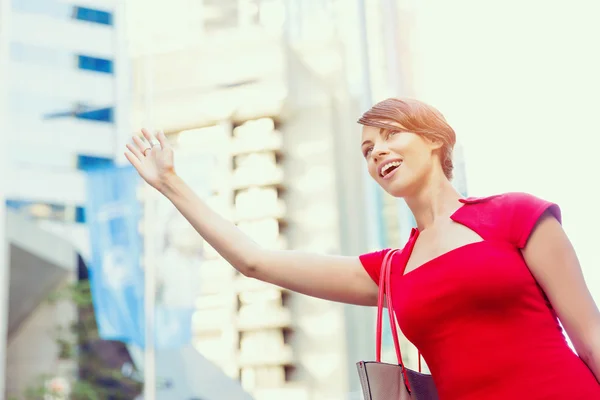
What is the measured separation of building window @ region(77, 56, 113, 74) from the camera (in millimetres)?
11938

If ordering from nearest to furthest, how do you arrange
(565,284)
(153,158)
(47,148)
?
(565,284), (153,158), (47,148)

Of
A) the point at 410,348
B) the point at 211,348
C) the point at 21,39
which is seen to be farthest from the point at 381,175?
the point at 21,39

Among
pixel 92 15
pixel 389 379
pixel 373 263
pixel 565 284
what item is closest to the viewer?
pixel 565 284

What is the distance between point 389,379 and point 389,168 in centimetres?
33

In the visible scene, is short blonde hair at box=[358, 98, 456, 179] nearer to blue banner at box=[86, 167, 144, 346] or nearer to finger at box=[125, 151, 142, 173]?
finger at box=[125, 151, 142, 173]

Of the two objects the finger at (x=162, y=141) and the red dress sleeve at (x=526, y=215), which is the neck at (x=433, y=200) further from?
the finger at (x=162, y=141)

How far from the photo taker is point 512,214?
1.12 m

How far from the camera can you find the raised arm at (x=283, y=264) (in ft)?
4.34

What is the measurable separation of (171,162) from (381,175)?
1.26ft

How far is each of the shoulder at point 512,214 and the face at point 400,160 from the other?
11 cm

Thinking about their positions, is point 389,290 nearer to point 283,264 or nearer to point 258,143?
point 283,264

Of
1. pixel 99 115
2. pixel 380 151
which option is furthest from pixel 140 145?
pixel 99 115

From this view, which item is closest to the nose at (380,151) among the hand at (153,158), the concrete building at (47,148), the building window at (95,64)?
the hand at (153,158)

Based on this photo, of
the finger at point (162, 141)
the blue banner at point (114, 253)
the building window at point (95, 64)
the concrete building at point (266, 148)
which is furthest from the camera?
the building window at point (95, 64)
